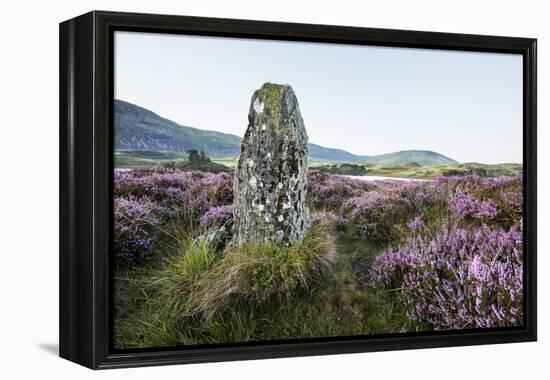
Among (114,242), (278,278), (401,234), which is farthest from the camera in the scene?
(401,234)

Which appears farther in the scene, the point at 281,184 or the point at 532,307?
the point at 532,307

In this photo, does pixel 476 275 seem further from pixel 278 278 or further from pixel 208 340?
pixel 208 340

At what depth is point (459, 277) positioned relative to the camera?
7832 mm

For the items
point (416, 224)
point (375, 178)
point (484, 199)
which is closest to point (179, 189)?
point (375, 178)

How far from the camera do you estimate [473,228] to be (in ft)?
26.0

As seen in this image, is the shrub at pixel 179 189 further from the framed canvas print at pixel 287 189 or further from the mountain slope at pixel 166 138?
the mountain slope at pixel 166 138

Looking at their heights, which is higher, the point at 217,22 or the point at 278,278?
the point at 217,22

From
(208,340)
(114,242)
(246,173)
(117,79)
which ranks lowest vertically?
(208,340)

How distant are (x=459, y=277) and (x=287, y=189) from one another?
1.57m

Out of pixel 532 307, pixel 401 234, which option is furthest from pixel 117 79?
pixel 532 307

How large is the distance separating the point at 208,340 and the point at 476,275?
7.22ft

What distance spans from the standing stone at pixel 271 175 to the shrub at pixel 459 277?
0.79 m

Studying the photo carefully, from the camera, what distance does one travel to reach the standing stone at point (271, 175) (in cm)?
719

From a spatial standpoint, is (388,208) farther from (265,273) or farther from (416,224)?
(265,273)
